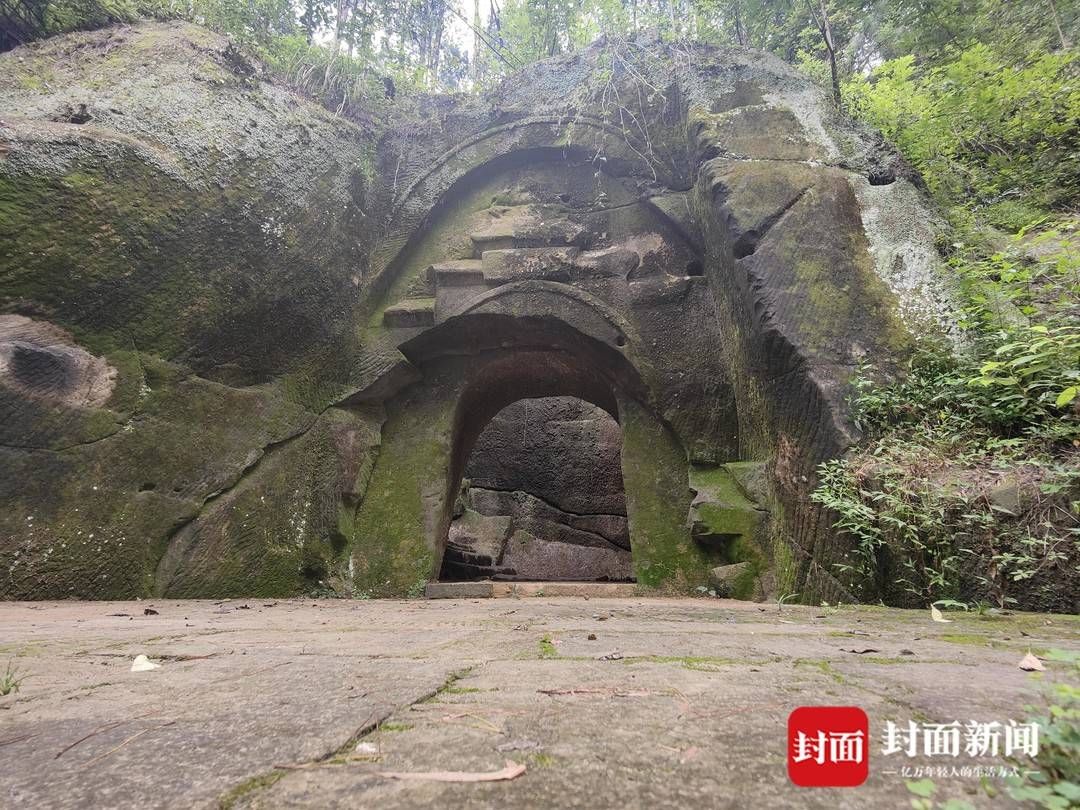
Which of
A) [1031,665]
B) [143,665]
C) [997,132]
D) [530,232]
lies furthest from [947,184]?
[143,665]

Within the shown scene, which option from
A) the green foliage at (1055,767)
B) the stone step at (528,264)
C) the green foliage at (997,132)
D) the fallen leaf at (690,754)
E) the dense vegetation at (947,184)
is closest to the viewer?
the green foliage at (1055,767)

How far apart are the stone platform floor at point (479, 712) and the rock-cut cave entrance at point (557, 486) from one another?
9292mm

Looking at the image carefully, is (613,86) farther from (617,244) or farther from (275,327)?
(275,327)

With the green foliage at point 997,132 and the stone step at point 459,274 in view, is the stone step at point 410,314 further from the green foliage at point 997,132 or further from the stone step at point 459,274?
the green foliage at point 997,132

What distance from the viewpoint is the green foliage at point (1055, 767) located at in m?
0.58

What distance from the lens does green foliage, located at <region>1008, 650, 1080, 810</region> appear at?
1.92ft

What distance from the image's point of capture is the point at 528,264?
223 inches

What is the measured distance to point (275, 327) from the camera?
509 centimetres

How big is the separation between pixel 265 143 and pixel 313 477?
9.45 feet

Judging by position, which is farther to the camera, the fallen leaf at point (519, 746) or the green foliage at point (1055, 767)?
the fallen leaf at point (519, 746)

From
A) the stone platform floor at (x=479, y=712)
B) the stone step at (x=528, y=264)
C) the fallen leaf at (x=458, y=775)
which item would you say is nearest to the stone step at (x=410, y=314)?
the stone step at (x=528, y=264)

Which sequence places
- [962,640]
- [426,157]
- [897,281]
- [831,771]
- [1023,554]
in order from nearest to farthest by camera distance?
[831,771], [962,640], [1023,554], [897,281], [426,157]

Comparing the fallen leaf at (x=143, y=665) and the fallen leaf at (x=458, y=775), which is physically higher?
the fallen leaf at (x=458, y=775)

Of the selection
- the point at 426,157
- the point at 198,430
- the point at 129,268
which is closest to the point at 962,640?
the point at 198,430
